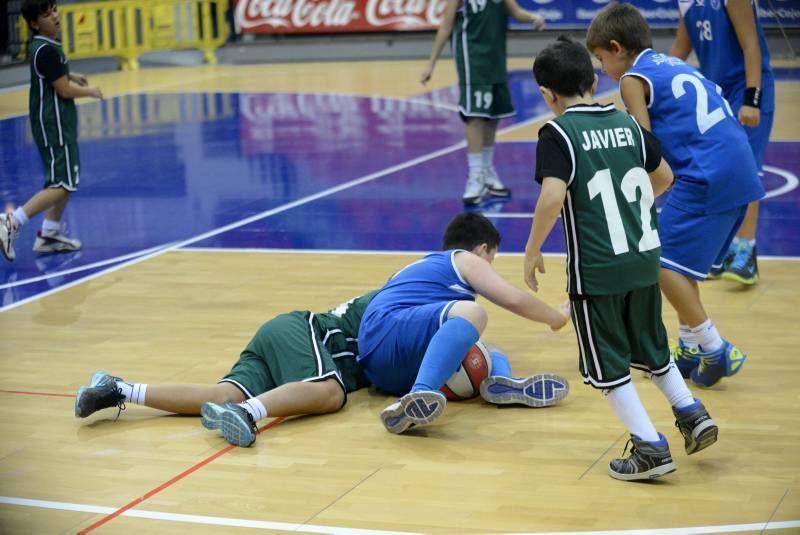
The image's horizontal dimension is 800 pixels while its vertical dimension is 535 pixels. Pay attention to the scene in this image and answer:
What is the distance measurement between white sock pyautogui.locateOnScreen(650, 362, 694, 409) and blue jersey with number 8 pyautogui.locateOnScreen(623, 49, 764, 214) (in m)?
1.04

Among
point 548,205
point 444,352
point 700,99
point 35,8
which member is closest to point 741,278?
point 700,99

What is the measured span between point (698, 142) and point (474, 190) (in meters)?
4.54

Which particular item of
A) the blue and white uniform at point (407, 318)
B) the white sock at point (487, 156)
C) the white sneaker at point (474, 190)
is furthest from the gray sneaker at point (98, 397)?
the white sock at point (487, 156)

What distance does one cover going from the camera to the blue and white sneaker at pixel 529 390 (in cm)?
518

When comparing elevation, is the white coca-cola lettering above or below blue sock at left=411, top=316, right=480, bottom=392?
below

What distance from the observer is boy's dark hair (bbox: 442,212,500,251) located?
17.5 feet

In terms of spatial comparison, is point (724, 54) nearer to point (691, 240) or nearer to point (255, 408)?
point (691, 240)

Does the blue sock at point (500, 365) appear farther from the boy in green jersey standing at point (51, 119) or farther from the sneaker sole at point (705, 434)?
the boy in green jersey standing at point (51, 119)

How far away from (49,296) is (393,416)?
3418 millimetres

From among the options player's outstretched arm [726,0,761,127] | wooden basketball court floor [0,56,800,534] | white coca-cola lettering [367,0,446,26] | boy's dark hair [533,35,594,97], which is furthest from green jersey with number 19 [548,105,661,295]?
white coca-cola lettering [367,0,446,26]

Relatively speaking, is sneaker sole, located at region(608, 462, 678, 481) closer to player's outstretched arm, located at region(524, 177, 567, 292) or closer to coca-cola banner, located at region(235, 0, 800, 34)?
player's outstretched arm, located at region(524, 177, 567, 292)

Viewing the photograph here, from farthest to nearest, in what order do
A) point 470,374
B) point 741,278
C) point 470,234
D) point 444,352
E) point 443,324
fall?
point 741,278, point 470,234, point 470,374, point 443,324, point 444,352

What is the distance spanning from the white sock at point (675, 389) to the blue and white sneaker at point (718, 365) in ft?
2.73

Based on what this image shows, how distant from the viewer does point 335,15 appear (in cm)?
2317
